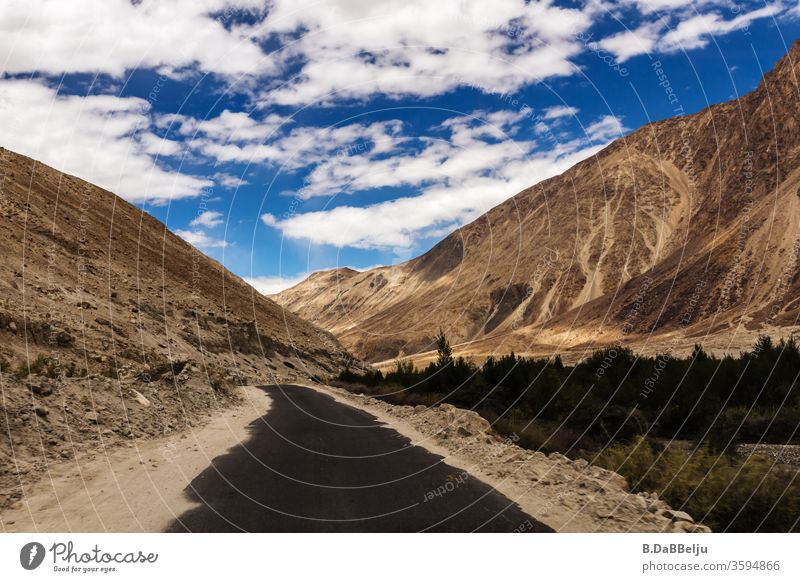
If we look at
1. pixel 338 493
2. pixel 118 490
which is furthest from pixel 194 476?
pixel 338 493

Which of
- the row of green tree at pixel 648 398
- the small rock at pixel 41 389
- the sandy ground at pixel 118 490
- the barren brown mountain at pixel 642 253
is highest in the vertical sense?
the barren brown mountain at pixel 642 253

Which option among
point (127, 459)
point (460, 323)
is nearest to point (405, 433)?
point (127, 459)

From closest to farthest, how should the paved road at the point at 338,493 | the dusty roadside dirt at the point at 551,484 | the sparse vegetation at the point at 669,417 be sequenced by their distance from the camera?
the paved road at the point at 338,493
the dusty roadside dirt at the point at 551,484
the sparse vegetation at the point at 669,417

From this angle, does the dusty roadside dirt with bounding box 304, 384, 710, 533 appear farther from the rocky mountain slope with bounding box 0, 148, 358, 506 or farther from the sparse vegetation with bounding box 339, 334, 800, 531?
the rocky mountain slope with bounding box 0, 148, 358, 506

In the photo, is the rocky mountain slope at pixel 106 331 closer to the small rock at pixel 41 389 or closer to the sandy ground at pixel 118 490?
the small rock at pixel 41 389

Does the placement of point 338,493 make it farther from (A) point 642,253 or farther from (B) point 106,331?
(A) point 642,253

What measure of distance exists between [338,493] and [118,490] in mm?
3438

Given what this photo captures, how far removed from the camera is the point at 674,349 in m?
52.1

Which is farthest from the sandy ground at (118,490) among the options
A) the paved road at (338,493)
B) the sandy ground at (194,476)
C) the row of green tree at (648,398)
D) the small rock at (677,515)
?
the row of green tree at (648,398)

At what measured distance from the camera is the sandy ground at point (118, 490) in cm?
649

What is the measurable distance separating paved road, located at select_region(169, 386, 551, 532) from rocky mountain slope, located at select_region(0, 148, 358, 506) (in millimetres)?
3240

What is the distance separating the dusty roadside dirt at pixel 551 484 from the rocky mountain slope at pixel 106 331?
7.24 metres

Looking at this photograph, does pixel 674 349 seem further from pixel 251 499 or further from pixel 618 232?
pixel 618 232

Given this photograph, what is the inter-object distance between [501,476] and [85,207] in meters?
54.9
